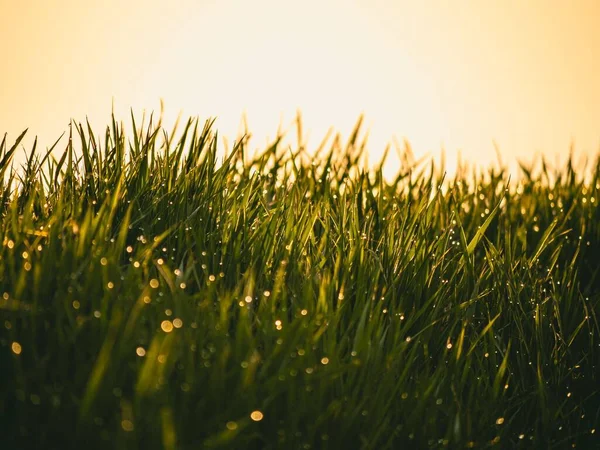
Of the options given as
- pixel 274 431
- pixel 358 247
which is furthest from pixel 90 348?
pixel 358 247

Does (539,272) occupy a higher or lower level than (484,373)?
higher

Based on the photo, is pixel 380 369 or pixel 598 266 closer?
pixel 380 369

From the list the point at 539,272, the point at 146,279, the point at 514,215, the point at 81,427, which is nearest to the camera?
the point at 81,427

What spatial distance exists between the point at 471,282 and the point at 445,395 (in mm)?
471

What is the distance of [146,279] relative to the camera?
1.28 m

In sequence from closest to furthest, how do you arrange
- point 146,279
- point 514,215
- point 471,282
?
point 146,279 < point 471,282 < point 514,215

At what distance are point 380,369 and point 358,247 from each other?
43 centimetres

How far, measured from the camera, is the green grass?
1029 millimetres

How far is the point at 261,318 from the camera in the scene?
130cm

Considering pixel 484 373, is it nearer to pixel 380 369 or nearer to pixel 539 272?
pixel 380 369

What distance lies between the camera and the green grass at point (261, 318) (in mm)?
1029

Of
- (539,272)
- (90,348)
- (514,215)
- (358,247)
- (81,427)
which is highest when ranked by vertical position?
(514,215)

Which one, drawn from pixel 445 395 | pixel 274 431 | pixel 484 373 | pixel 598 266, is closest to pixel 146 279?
pixel 274 431

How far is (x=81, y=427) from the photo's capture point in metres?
0.95
